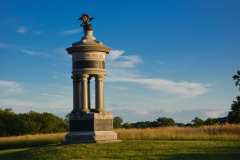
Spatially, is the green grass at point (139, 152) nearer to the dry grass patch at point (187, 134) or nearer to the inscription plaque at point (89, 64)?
the dry grass patch at point (187, 134)

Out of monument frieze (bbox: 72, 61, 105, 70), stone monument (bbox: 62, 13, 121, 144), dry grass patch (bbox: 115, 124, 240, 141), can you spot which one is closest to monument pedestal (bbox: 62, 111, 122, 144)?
stone monument (bbox: 62, 13, 121, 144)

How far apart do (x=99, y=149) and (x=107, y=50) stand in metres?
7.75

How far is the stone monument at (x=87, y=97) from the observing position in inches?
776

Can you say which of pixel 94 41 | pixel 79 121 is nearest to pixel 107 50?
pixel 94 41

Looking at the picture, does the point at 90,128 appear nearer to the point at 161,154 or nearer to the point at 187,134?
the point at 161,154

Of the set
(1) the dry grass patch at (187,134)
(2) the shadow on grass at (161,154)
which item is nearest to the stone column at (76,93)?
(2) the shadow on grass at (161,154)

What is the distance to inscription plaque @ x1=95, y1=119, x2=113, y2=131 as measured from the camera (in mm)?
19967

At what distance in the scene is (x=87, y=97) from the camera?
2095 centimetres

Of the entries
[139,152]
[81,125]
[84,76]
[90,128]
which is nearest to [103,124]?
[90,128]

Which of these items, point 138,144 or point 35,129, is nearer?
point 138,144

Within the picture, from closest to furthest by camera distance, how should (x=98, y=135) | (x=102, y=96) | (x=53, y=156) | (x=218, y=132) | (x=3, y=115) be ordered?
(x=53, y=156) < (x=98, y=135) < (x=102, y=96) < (x=218, y=132) < (x=3, y=115)

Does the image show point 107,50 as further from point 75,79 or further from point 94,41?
point 75,79

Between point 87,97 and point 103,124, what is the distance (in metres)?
2.34

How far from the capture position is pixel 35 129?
58.6 meters
